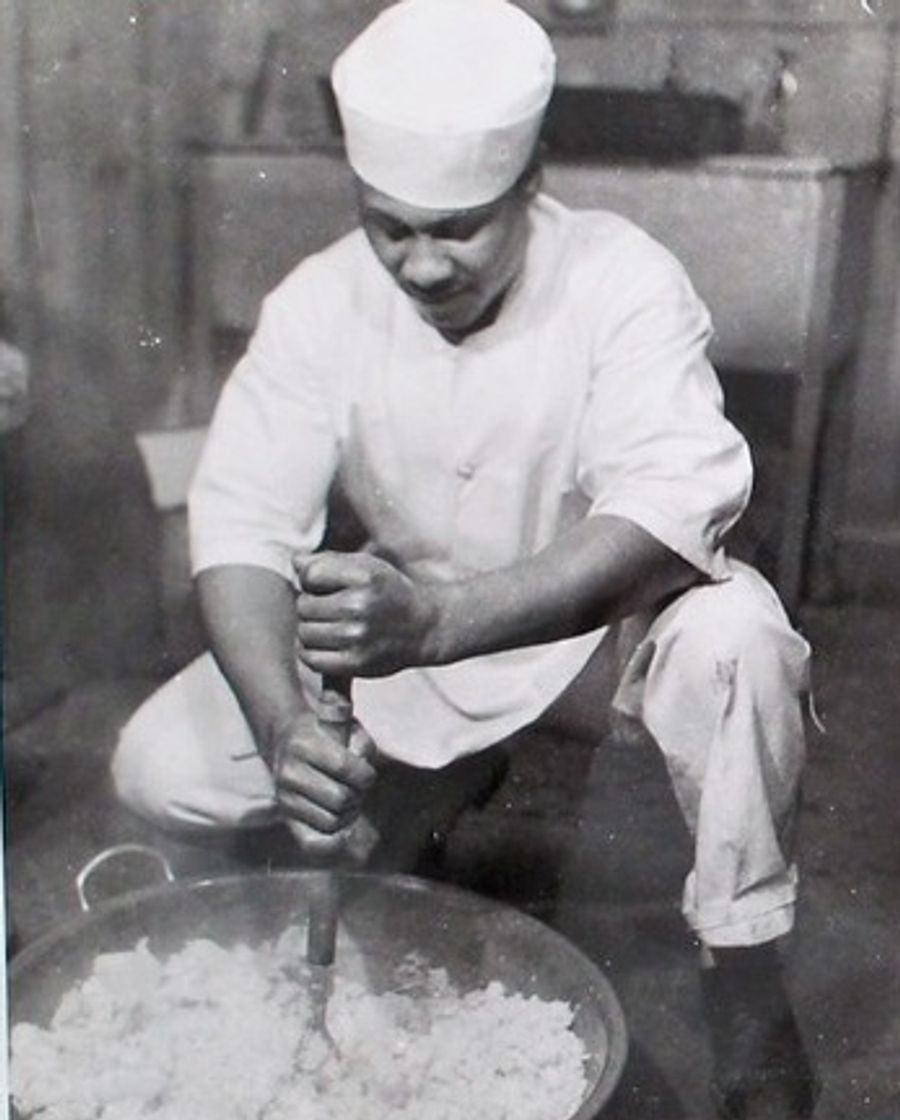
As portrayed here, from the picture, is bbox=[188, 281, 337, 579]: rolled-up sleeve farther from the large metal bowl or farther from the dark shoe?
the dark shoe

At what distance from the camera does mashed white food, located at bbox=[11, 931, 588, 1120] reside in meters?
0.95

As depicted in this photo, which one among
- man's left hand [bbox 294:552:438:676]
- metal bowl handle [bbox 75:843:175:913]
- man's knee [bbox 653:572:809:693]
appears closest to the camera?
man's left hand [bbox 294:552:438:676]

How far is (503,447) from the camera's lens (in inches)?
39.3

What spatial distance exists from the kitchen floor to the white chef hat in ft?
1.12

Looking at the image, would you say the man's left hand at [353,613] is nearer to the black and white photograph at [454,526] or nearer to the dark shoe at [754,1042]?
the black and white photograph at [454,526]

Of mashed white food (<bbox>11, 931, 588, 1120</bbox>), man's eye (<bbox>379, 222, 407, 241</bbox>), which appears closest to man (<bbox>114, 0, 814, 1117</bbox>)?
man's eye (<bbox>379, 222, 407, 241</bbox>)

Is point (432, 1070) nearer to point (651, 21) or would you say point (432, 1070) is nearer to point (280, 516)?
point (280, 516)

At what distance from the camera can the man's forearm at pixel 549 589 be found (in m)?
0.94

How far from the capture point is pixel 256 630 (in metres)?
1.01

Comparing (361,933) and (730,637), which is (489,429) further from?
(361,933)

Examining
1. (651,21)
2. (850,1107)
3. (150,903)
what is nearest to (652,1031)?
(850,1107)

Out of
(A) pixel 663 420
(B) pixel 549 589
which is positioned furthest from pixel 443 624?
(A) pixel 663 420

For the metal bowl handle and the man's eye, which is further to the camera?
the metal bowl handle

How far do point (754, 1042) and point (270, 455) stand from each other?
0.49 m
